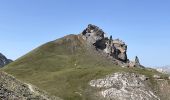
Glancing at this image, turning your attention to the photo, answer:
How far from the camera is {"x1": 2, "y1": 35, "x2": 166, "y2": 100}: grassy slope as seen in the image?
399ft

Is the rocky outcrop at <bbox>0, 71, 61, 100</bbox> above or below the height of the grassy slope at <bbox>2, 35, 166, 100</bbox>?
below

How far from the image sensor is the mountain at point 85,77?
117 meters

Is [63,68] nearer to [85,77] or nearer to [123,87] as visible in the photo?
[85,77]

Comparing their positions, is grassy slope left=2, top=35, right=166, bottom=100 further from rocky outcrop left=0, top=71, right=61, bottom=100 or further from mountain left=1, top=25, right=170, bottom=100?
rocky outcrop left=0, top=71, right=61, bottom=100

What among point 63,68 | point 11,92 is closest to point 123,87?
point 63,68

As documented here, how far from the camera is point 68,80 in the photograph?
420ft

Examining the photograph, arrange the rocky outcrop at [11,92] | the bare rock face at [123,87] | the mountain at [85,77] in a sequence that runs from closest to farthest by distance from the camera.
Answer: the rocky outcrop at [11,92] < the bare rock face at [123,87] < the mountain at [85,77]

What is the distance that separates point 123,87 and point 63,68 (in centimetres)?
4105

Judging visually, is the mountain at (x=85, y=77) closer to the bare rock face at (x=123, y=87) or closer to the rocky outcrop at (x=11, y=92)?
the bare rock face at (x=123, y=87)

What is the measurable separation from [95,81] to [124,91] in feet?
40.3

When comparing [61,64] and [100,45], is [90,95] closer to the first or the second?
[61,64]

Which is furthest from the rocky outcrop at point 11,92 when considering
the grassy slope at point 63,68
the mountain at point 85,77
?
the grassy slope at point 63,68

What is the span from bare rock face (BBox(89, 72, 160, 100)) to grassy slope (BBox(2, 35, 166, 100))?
15.8 ft

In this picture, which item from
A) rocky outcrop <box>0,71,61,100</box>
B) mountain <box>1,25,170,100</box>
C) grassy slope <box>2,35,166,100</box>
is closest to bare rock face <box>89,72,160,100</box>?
mountain <box>1,25,170,100</box>
